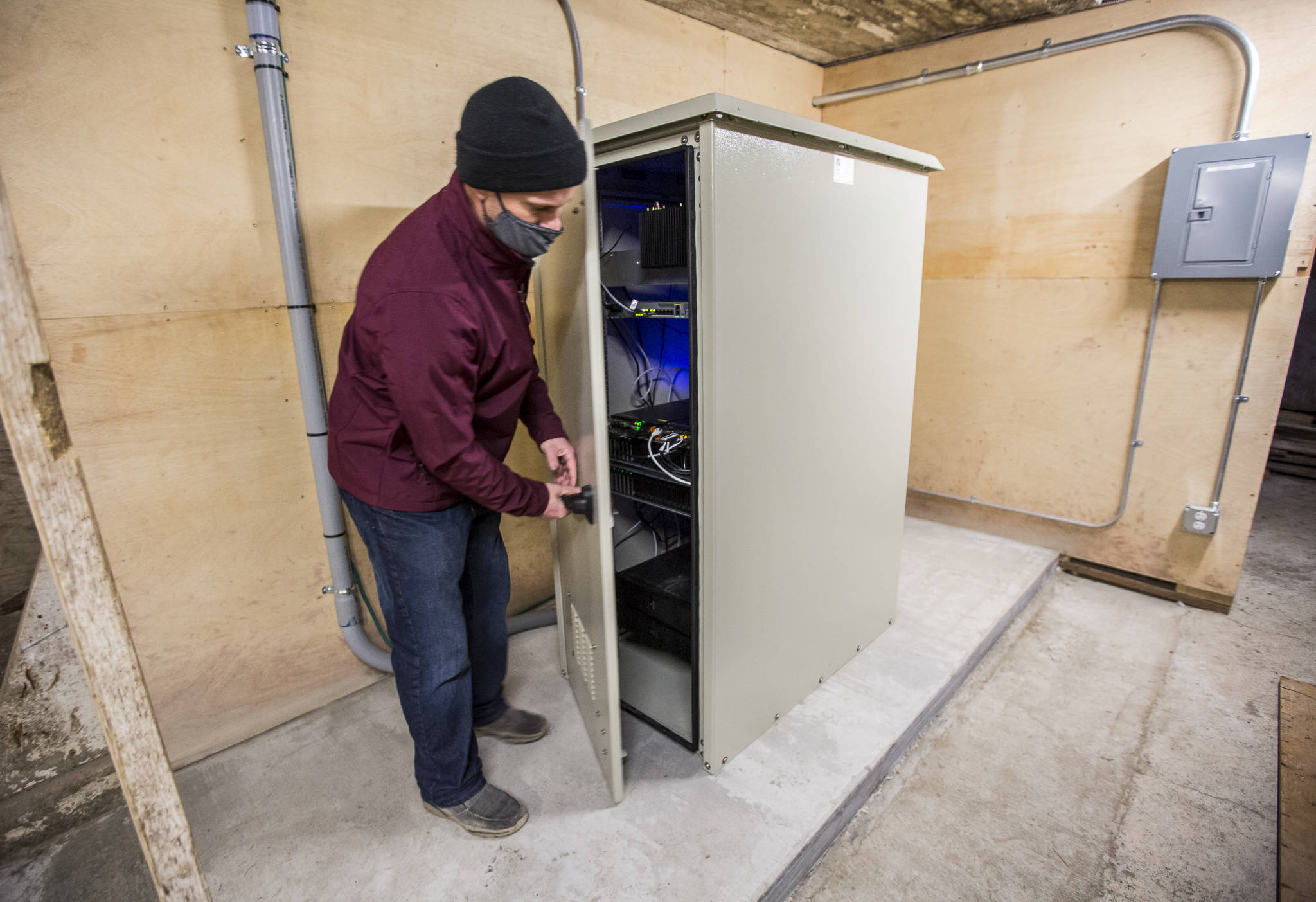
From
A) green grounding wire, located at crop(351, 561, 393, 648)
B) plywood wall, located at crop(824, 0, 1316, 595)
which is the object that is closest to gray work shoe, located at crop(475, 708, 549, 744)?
green grounding wire, located at crop(351, 561, 393, 648)

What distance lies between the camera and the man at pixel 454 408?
106 centimetres

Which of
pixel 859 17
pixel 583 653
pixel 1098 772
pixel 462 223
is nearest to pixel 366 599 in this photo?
pixel 583 653

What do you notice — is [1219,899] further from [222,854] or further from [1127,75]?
[1127,75]

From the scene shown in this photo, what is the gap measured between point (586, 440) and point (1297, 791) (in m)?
2.05

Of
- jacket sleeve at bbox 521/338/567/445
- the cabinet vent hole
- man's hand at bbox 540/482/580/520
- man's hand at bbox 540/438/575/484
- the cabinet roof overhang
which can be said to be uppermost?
the cabinet roof overhang

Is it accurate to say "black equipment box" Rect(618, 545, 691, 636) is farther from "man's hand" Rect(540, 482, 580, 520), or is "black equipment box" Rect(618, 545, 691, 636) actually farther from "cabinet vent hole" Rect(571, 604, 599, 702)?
"man's hand" Rect(540, 482, 580, 520)

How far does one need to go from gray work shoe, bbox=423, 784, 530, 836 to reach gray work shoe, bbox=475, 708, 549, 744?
0.23 metres

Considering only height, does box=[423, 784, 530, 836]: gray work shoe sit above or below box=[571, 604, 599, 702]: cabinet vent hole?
below

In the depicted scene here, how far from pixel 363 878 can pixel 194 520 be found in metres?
0.92

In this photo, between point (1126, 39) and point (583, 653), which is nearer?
point (583, 653)

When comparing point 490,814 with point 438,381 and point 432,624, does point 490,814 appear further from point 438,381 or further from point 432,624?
point 438,381

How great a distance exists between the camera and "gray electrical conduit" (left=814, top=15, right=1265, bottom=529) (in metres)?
2.05

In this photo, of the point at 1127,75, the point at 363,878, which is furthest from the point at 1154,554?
the point at 363,878

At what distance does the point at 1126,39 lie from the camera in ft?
7.37
